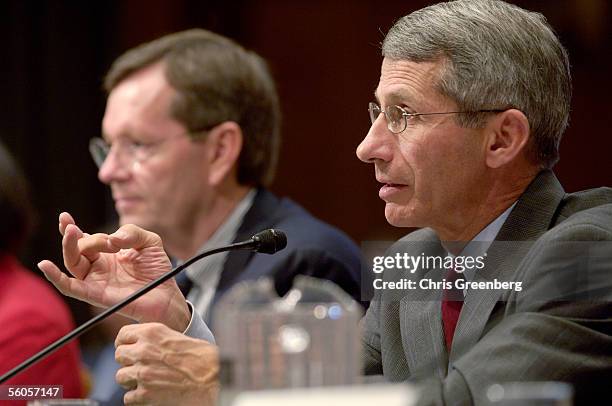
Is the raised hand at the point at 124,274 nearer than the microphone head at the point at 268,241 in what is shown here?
No

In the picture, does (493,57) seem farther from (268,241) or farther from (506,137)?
(268,241)

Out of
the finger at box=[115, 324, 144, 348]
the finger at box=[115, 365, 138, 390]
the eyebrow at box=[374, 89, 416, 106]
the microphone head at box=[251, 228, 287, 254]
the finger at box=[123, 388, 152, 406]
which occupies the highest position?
Result: the eyebrow at box=[374, 89, 416, 106]

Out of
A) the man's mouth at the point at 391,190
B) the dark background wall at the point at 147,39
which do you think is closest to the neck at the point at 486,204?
the man's mouth at the point at 391,190

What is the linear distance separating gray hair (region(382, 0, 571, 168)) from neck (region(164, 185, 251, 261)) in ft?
3.79

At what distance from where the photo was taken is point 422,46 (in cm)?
216

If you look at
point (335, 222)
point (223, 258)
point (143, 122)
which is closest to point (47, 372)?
point (223, 258)

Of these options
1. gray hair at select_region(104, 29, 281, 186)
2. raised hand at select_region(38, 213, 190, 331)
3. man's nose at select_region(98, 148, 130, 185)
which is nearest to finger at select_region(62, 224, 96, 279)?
raised hand at select_region(38, 213, 190, 331)

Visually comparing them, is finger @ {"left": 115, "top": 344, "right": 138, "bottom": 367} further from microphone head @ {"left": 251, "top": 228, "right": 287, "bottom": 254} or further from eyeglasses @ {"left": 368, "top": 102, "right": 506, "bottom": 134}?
eyeglasses @ {"left": 368, "top": 102, "right": 506, "bottom": 134}

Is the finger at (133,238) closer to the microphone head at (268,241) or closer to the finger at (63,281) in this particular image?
the finger at (63,281)

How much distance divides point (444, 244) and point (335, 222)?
250cm

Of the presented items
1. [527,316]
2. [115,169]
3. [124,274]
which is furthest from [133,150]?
[527,316]

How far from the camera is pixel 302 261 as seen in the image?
287 cm

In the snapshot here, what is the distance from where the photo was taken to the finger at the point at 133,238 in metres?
2.11

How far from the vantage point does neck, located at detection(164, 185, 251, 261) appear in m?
3.21
